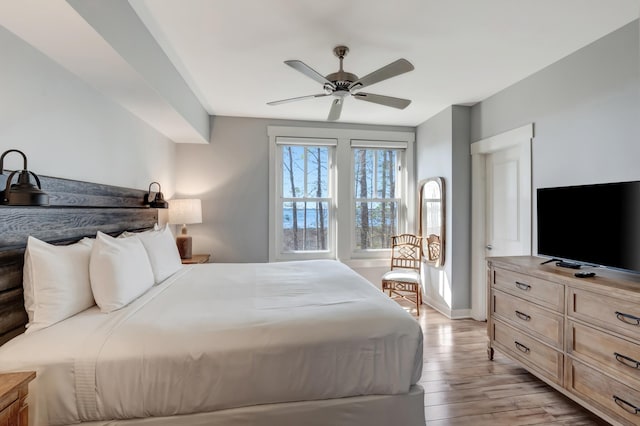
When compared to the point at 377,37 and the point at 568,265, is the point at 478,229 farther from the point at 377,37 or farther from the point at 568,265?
the point at 377,37

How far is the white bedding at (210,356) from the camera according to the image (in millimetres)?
1271

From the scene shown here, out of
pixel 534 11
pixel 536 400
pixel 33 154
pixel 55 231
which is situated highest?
pixel 534 11

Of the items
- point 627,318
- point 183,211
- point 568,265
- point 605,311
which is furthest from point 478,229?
point 183,211

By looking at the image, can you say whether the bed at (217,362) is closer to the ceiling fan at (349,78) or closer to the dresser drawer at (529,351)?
the dresser drawer at (529,351)

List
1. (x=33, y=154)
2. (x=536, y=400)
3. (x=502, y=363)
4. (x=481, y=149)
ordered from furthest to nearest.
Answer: (x=481, y=149)
(x=502, y=363)
(x=536, y=400)
(x=33, y=154)

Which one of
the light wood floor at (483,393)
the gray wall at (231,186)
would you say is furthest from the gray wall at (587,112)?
the gray wall at (231,186)

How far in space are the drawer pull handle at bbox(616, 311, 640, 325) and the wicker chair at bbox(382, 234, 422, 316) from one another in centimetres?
217

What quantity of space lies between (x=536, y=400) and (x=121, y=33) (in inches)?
141

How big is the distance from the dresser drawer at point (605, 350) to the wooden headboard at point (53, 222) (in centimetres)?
313

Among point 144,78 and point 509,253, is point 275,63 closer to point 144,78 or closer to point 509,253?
point 144,78

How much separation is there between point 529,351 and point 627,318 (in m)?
0.79

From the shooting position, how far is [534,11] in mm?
1898

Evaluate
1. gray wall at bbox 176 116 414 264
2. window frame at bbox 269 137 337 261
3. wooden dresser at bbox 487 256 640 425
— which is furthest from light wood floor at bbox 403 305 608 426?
gray wall at bbox 176 116 414 264

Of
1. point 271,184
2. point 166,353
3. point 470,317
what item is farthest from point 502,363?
point 271,184
